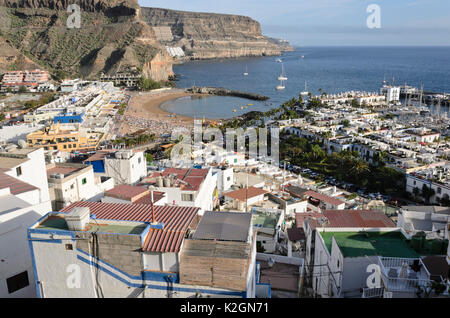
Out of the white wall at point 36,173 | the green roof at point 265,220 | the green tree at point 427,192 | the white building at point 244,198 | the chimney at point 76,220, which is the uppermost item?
the chimney at point 76,220

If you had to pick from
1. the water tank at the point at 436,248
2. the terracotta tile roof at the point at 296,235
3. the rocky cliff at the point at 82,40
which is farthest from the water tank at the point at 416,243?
the rocky cliff at the point at 82,40

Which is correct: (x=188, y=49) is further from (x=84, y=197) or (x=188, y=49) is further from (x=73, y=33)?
(x=84, y=197)

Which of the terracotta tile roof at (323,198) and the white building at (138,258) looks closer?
the white building at (138,258)

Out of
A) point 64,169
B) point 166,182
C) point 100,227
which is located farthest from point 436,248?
point 64,169

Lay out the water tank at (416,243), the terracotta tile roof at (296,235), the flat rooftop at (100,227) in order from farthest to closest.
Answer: the terracotta tile roof at (296,235) → the water tank at (416,243) → the flat rooftop at (100,227)

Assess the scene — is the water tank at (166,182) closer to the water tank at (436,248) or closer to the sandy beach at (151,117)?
the water tank at (436,248)

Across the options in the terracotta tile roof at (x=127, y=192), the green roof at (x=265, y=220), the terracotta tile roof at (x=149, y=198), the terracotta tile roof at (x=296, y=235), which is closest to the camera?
the terracotta tile roof at (x=296, y=235)
